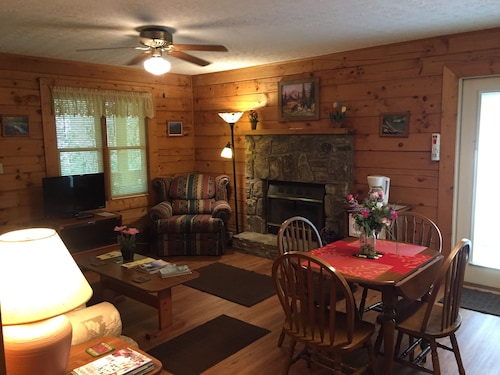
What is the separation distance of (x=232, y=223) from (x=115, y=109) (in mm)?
2221

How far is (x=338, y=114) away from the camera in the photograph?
4.58 metres

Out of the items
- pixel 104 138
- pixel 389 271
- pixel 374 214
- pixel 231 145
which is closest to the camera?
pixel 389 271

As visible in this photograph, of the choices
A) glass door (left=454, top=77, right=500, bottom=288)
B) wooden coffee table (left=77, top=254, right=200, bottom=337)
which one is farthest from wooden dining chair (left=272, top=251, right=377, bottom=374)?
glass door (left=454, top=77, right=500, bottom=288)

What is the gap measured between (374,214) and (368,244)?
23 cm

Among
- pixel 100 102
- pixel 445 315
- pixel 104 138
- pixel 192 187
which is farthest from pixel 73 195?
pixel 445 315

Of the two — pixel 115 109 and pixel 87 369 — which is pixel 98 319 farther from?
pixel 115 109

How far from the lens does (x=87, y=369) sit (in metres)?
1.75

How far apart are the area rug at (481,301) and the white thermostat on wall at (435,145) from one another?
4.19 ft

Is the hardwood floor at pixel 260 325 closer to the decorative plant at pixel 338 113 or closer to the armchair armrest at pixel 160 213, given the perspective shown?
the armchair armrest at pixel 160 213

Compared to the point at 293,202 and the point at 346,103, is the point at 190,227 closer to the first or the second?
the point at 293,202

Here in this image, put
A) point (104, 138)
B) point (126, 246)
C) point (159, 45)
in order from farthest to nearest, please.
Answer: point (104, 138) < point (126, 246) < point (159, 45)

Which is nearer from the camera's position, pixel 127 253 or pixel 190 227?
pixel 127 253

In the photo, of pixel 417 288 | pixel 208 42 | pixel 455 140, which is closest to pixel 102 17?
pixel 208 42

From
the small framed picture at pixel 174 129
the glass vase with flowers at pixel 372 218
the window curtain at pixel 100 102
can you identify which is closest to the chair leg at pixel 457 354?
the glass vase with flowers at pixel 372 218
